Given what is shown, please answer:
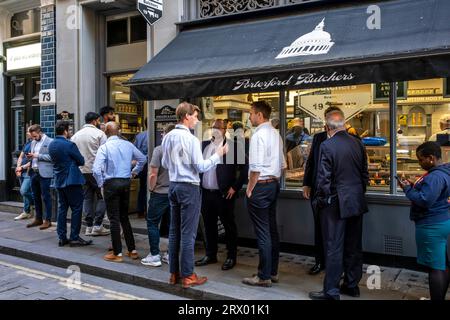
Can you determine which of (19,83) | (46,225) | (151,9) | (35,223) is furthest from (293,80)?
(19,83)

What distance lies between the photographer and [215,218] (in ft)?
20.5

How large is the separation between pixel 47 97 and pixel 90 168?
103 inches

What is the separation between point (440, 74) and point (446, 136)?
1.84m

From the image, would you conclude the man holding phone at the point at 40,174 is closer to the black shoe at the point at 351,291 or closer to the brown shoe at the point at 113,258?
the brown shoe at the point at 113,258

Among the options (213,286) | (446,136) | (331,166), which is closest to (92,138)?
(213,286)

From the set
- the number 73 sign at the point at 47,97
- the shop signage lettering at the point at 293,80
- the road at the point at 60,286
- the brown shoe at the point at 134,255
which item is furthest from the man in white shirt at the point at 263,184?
the number 73 sign at the point at 47,97

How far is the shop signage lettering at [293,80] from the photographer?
5077 millimetres

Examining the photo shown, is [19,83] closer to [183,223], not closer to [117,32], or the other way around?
[117,32]

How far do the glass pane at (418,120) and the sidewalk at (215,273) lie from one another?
1.39 m

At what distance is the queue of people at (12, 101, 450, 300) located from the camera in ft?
14.5

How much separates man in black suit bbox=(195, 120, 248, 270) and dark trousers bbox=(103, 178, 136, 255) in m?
1.06

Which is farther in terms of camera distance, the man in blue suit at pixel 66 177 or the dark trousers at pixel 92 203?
the dark trousers at pixel 92 203

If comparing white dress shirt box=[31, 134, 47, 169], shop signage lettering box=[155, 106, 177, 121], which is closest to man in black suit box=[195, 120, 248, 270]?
shop signage lettering box=[155, 106, 177, 121]

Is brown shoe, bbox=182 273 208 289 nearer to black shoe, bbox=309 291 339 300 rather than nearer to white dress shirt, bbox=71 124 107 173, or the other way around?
black shoe, bbox=309 291 339 300
